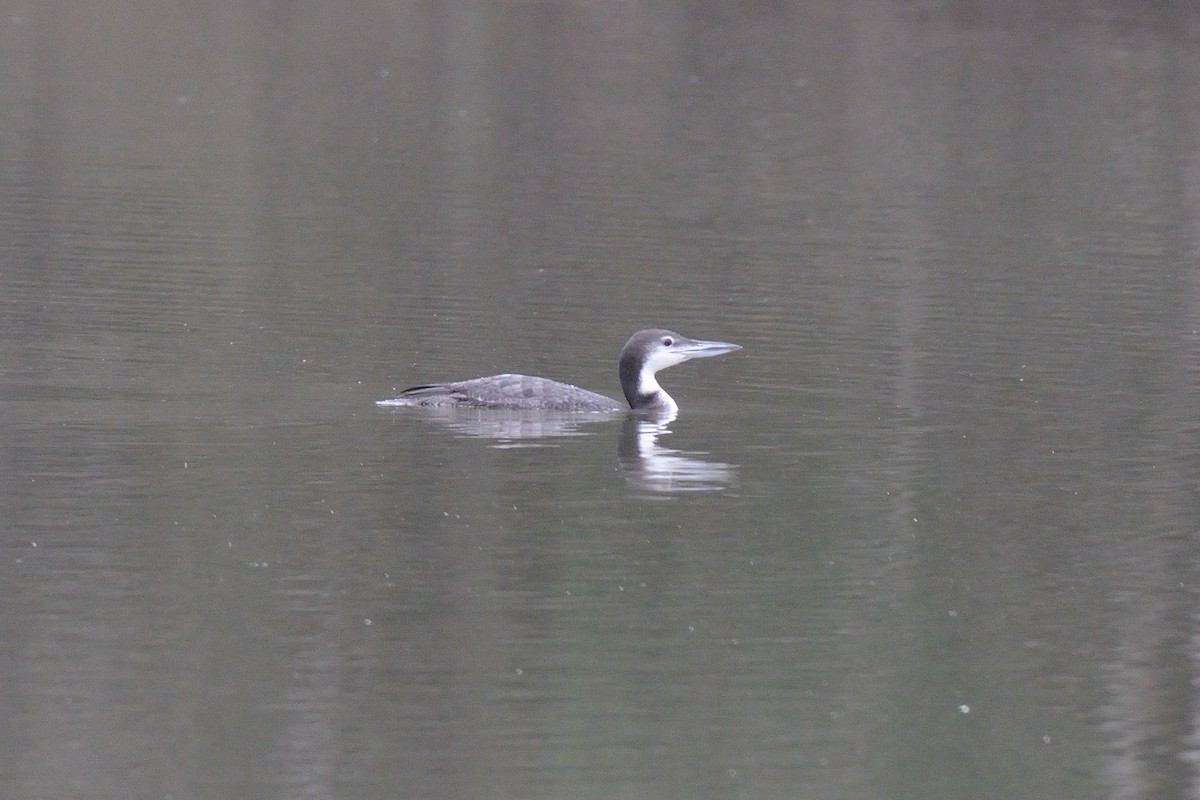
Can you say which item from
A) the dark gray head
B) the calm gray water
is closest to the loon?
the dark gray head

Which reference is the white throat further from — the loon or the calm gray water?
the calm gray water

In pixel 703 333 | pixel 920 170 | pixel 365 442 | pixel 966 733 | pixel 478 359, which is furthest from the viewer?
pixel 920 170

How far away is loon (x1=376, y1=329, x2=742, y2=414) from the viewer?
15906 mm

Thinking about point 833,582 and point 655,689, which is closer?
point 655,689

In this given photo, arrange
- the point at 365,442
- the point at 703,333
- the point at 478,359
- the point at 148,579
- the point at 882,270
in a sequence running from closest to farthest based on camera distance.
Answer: the point at 148,579, the point at 365,442, the point at 478,359, the point at 703,333, the point at 882,270

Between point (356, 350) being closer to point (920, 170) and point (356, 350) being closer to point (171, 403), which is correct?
point (171, 403)

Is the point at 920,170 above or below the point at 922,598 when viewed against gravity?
above

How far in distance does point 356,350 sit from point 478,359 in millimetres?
924

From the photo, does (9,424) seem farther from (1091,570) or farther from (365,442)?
(1091,570)

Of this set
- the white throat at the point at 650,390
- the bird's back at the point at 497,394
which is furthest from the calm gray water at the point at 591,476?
the white throat at the point at 650,390

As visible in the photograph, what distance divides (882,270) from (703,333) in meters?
4.25

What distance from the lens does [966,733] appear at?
377 inches

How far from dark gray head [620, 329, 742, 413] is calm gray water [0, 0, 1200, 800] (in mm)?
372

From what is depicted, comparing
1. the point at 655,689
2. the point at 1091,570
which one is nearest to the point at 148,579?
the point at 655,689
